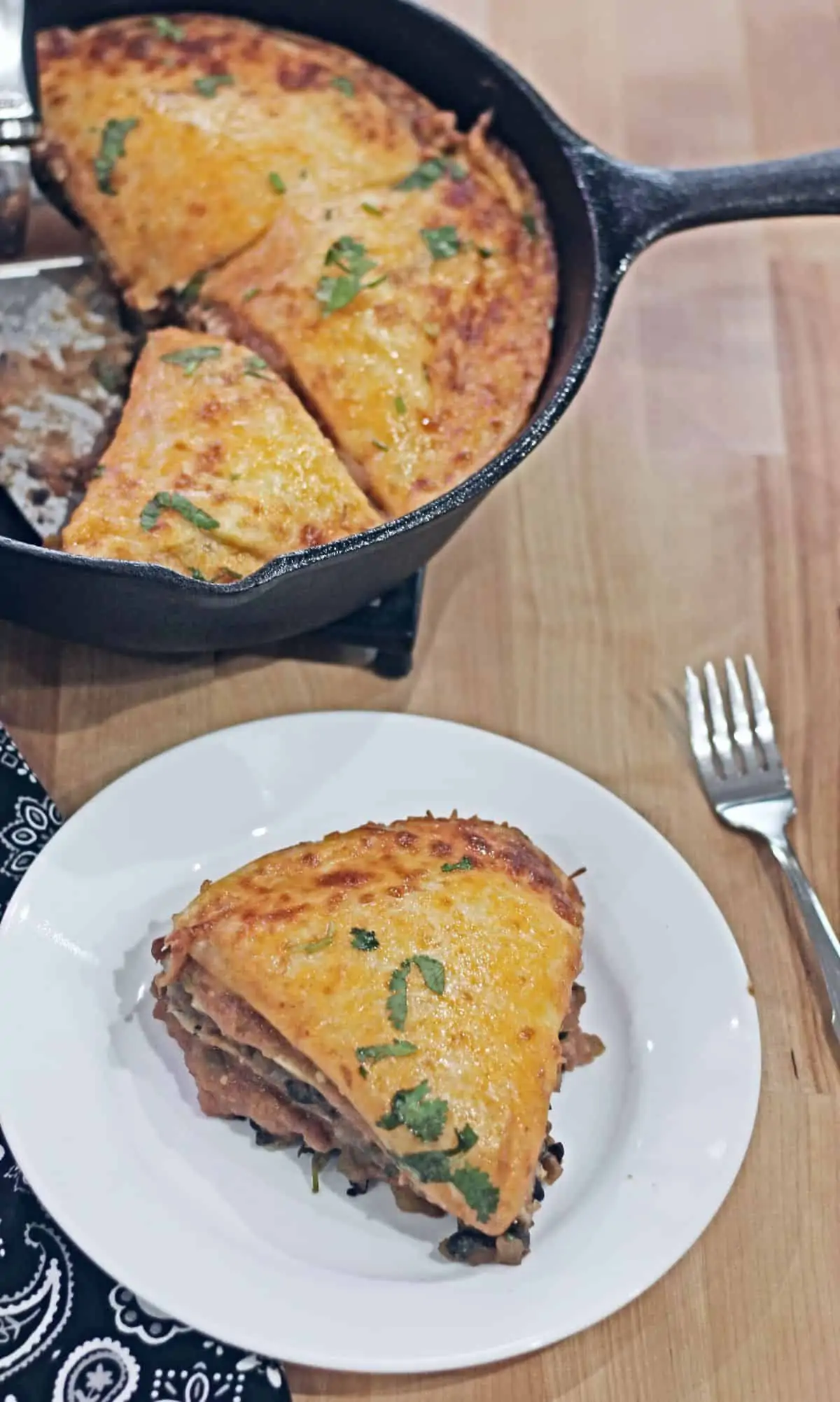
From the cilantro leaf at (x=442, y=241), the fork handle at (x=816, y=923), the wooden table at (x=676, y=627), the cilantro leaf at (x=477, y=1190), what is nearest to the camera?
the cilantro leaf at (x=477, y=1190)

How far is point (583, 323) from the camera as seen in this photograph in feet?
5.35

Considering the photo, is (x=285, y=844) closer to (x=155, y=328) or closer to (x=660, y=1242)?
(x=660, y=1242)

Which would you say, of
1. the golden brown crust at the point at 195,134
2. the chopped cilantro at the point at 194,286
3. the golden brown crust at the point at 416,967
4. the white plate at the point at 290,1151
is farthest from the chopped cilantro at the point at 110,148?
the golden brown crust at the point at 416,967

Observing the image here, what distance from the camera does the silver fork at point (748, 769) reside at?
1688mm

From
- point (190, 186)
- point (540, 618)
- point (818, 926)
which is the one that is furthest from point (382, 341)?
point (818, 926)

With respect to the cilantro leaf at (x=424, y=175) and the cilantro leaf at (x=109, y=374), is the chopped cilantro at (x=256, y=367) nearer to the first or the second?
the cilantro leaf at (x=109, y=374)

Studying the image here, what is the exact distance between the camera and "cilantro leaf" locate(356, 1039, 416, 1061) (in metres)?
1.30

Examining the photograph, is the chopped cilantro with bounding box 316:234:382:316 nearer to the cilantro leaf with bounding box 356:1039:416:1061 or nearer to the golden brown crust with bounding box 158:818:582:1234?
the golden brown crust with bounding box 158:818:582:1234

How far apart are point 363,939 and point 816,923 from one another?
0.64 metres

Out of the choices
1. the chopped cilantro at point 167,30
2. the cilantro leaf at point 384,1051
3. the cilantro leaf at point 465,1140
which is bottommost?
the cilantro leaf at point 465,1140

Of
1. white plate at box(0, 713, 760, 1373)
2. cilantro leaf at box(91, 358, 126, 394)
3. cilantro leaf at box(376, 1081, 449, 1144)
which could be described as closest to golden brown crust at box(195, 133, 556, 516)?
cilantro leaf at box(91, 358, 126, 394)

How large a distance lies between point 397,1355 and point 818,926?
754 millimetres

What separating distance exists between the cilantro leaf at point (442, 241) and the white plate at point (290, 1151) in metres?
0.65

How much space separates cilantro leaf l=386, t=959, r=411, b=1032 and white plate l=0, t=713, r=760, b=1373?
235 millimetres
